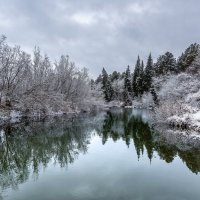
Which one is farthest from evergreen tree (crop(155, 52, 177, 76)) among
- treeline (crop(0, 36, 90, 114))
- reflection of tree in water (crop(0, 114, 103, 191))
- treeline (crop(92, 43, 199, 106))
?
reflection of tree in water (crop(0, 114, 103, 191))

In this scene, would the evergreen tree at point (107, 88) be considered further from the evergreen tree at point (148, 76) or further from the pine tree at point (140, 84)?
the evergreen tree at point (148, 76)

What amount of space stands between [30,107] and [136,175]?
1051 inches

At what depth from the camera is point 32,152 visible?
1494 cm

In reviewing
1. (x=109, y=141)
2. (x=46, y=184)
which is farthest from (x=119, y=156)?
(x=46, y=184)

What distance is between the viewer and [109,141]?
19406 mm

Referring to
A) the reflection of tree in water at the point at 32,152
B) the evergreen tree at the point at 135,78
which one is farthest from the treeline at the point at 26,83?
the evergreen tree at the point at 135,78

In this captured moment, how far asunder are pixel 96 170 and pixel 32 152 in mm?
5161

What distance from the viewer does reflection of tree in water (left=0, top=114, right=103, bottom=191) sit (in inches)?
428

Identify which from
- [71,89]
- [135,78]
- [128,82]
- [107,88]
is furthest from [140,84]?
[71,89]

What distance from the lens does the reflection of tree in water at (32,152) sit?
1086 cm

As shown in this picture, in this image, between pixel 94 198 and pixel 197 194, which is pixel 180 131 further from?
pixel 94 198

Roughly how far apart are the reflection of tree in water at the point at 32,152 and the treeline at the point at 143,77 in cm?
4735

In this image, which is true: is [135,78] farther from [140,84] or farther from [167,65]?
[167,65]

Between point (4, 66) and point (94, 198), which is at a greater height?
point (4, 66)
